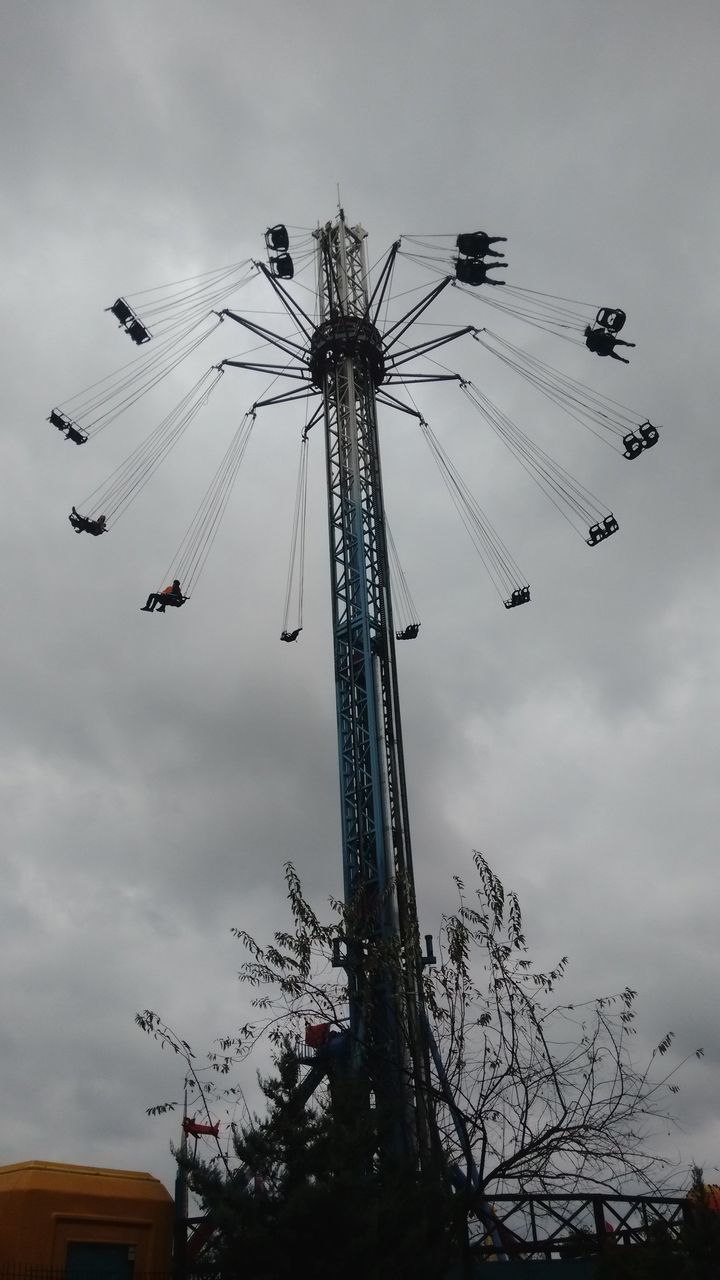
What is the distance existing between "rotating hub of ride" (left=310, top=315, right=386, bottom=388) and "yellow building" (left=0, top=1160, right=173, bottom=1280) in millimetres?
22344

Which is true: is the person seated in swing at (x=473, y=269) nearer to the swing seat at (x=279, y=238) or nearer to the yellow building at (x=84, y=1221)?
the swing seat at (x=279, y=238)

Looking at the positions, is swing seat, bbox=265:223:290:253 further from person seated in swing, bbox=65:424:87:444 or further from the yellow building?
the yellow building

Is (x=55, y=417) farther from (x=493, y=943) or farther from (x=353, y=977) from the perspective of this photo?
(x=493, y=943)

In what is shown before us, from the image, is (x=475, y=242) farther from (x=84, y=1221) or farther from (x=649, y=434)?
(x=84, y=1221)

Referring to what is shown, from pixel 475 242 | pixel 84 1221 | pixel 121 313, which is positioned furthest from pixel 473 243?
pixel 84 1221

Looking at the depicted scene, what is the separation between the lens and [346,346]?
32.0 meters

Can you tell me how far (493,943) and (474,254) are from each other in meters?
16.2

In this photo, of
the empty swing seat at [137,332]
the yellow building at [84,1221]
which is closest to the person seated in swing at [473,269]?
the empty swing seat at [137,332]

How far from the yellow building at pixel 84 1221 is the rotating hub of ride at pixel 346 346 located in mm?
22344

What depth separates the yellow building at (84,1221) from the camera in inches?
622

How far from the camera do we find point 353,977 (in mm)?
23781

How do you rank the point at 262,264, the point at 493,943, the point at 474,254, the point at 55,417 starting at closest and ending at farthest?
1. the point at 493,943
2. the point at 474,254
3. the point at 55,417
4. the point at 262,264

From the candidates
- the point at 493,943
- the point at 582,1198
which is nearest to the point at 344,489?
the point at 493,943

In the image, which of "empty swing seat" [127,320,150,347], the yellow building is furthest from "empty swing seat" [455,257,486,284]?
the yellow building
